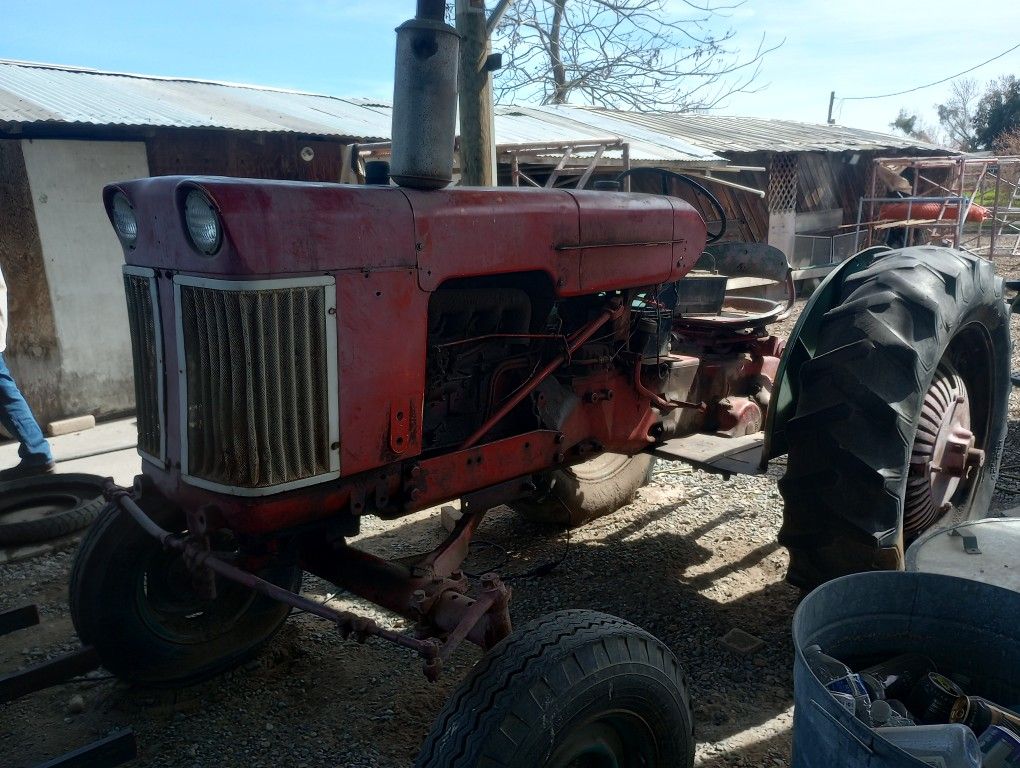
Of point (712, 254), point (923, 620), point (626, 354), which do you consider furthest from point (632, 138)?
point (923, 620)

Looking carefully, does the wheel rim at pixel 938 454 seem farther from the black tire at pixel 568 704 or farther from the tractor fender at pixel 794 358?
the black tire at pixel 568 704

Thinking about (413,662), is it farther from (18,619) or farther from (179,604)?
(18,619)

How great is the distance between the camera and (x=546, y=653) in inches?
75.6

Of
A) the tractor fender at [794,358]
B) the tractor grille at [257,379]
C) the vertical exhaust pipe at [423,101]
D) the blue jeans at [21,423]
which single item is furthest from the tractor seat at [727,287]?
the blue jeans at [21,423]

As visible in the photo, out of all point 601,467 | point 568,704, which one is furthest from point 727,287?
point 568,704

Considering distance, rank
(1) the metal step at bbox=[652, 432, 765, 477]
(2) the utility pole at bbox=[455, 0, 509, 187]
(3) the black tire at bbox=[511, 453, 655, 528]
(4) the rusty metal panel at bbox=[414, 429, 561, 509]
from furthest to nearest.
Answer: (2) the utility pole at bbox=[455, 0, 509, 187], (3) the black tire at bbox=[511, 453, 655, 528], (1) the metal step at bbox=[652, 432, 765, 477], (4) the rusty metal panel at bbox=[414, 429, 561, 509]

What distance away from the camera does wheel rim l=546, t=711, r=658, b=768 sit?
77.7 inches

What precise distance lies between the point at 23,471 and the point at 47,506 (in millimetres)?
701

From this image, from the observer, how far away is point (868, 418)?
2.66m

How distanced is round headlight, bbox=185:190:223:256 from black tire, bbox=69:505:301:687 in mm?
920

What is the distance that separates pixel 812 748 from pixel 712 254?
296 centimetres

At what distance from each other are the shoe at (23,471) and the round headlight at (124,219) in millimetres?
3321

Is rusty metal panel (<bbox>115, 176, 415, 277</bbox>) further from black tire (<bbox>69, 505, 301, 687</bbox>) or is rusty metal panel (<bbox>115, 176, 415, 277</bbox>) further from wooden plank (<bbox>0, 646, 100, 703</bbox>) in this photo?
wooden plank (<bbox>0, 646, 100, 703</bbox>)

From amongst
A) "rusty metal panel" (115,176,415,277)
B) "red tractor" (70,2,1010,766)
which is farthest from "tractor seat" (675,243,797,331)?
"rusty metal panel" (115,176,415,277)
